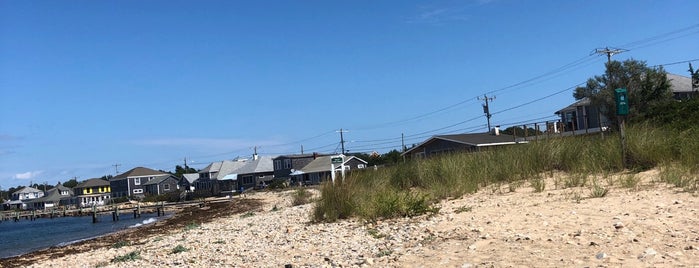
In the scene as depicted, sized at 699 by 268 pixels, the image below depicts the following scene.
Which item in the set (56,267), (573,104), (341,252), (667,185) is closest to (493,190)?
(667,185)

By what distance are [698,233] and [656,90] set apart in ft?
131

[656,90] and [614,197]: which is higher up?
[656,90]

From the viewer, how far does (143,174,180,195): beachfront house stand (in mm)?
101875

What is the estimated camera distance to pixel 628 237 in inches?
260

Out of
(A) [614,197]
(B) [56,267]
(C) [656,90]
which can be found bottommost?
(B) [56,267]

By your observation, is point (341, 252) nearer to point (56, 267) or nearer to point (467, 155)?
point (56, 267)

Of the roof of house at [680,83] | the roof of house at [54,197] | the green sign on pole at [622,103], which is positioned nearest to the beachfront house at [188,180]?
the roof of house at [54,197]

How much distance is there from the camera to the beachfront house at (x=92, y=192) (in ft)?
354

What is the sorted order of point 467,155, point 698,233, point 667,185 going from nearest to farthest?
1. point 698,233
2. point 667,185
3. point 467,155

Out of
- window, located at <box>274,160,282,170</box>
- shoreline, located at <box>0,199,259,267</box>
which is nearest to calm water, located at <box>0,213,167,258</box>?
shoreline, located at <box>0,199,259,267</box>

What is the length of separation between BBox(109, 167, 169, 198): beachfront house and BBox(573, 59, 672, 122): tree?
82971 millimetres

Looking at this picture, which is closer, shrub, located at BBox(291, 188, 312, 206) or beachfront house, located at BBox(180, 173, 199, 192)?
shrub, located at BBox(291, 188, 312, 206)

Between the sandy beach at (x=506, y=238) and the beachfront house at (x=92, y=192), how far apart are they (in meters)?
106

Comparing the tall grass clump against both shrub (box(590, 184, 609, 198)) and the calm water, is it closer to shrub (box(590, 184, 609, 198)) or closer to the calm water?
shrub (box(590, 184, 609, 198))
